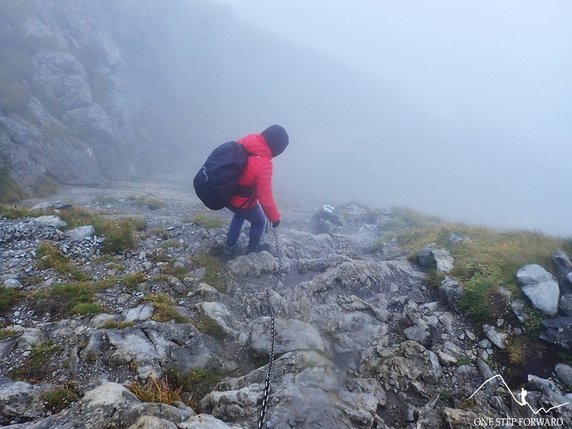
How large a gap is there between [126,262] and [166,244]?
4.87 ft

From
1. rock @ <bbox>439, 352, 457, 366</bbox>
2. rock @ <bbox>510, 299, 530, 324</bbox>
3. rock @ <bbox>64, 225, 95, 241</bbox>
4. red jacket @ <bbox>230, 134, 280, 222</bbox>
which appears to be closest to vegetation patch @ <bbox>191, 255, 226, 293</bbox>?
red jacket @ <bbox>230, 134, 280, 222</bbox>

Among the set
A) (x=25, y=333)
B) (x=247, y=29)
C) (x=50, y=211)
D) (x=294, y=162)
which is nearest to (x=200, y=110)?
(x=294, y=162)

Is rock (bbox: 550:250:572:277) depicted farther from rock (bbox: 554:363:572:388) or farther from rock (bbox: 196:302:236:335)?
rock (bbox: 196:302:236:335)

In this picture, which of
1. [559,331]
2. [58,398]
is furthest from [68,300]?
[559,331]

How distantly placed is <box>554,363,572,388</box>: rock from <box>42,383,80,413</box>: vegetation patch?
847 centimetres

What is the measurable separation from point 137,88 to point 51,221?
134 feet

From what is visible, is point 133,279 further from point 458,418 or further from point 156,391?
point 458,418

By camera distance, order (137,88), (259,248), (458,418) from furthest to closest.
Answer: (137,88)
(259,248)
(458,418)

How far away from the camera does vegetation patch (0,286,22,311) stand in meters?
6.95

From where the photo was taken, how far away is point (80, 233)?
10.5 metres

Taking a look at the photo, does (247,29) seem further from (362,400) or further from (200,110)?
(362,400)

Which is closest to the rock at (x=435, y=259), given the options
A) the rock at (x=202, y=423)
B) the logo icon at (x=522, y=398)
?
the logo icon at (x=522, y=398)

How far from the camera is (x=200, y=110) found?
5625 centimetres

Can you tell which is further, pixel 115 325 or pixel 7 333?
pixel 115 325
